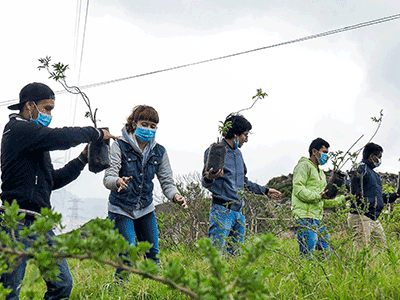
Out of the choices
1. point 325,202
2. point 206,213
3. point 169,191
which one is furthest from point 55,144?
point 206,213

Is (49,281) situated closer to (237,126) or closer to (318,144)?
(237,126)

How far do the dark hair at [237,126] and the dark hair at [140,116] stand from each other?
3.32 ft

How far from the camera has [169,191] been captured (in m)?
3.49

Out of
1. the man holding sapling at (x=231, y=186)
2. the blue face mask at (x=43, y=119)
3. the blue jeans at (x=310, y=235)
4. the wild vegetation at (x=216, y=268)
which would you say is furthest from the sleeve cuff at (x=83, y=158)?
the blue jeans at (x=310, y=235)

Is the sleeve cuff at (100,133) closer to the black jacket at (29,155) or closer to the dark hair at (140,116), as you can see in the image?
the black jacket at (29,155)

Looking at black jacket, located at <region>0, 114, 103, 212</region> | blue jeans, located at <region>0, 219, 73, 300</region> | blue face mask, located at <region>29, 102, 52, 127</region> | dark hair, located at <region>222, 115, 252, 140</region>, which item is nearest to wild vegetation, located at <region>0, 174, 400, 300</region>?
blue jeans, located at <region>0, 219, 73, 300</region>

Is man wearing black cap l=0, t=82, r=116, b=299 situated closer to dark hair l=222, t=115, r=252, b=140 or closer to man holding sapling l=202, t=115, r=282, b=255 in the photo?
man holding sapling l=202, t=115, r=282, b=255

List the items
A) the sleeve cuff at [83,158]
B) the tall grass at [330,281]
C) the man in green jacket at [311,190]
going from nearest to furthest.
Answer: the tall grass at [330,281] < the sleeve cuff at [83,158] < the man in green jacket at [311,190]

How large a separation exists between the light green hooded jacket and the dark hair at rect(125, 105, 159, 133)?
1.82 meters

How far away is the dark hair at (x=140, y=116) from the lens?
3.51m

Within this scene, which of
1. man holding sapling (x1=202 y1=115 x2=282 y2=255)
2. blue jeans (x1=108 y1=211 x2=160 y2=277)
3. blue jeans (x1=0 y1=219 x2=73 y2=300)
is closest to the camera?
blue jeans (x1=0 y1=219 x2=73 y2=300)

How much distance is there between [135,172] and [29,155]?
0.99 m

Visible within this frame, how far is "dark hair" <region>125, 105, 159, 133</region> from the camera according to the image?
3.51m

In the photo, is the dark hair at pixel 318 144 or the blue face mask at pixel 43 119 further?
the dark hair at pixel 318 144
